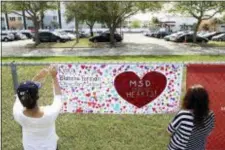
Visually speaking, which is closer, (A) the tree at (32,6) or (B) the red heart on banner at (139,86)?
(B) the red heart on banner at (139,86)

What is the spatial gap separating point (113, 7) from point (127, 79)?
82.9 feet

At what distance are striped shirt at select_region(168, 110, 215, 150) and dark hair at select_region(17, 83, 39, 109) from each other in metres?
1.33

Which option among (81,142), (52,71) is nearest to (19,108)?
(52,71)

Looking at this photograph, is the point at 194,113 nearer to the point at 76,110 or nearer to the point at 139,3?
the point at 76,110

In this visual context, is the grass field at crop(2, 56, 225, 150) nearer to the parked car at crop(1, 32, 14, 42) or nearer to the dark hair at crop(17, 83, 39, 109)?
the dark hair at crop(17, 83, 39, 109)

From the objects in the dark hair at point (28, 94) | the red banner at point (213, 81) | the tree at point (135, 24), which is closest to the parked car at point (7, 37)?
the red banner at point (213, 81)

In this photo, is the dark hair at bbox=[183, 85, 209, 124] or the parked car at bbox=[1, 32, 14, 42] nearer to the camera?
the dark hair at bbox=[183, 85, 209, 124]

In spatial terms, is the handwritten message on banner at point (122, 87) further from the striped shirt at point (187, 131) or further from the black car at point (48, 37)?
the black car at point (48, 37)

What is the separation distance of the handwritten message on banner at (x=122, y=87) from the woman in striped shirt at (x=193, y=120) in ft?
4.83

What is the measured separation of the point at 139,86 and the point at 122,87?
0.25 meters

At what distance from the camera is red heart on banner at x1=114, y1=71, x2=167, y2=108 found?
183 inches

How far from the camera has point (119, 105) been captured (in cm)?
491

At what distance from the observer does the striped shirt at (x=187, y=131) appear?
3.13 metres

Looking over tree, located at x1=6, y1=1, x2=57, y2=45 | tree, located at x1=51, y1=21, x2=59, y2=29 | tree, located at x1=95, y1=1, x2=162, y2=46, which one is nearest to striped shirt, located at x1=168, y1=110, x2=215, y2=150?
tree, located at x1=95, y1=1, x2=162, y2=46
